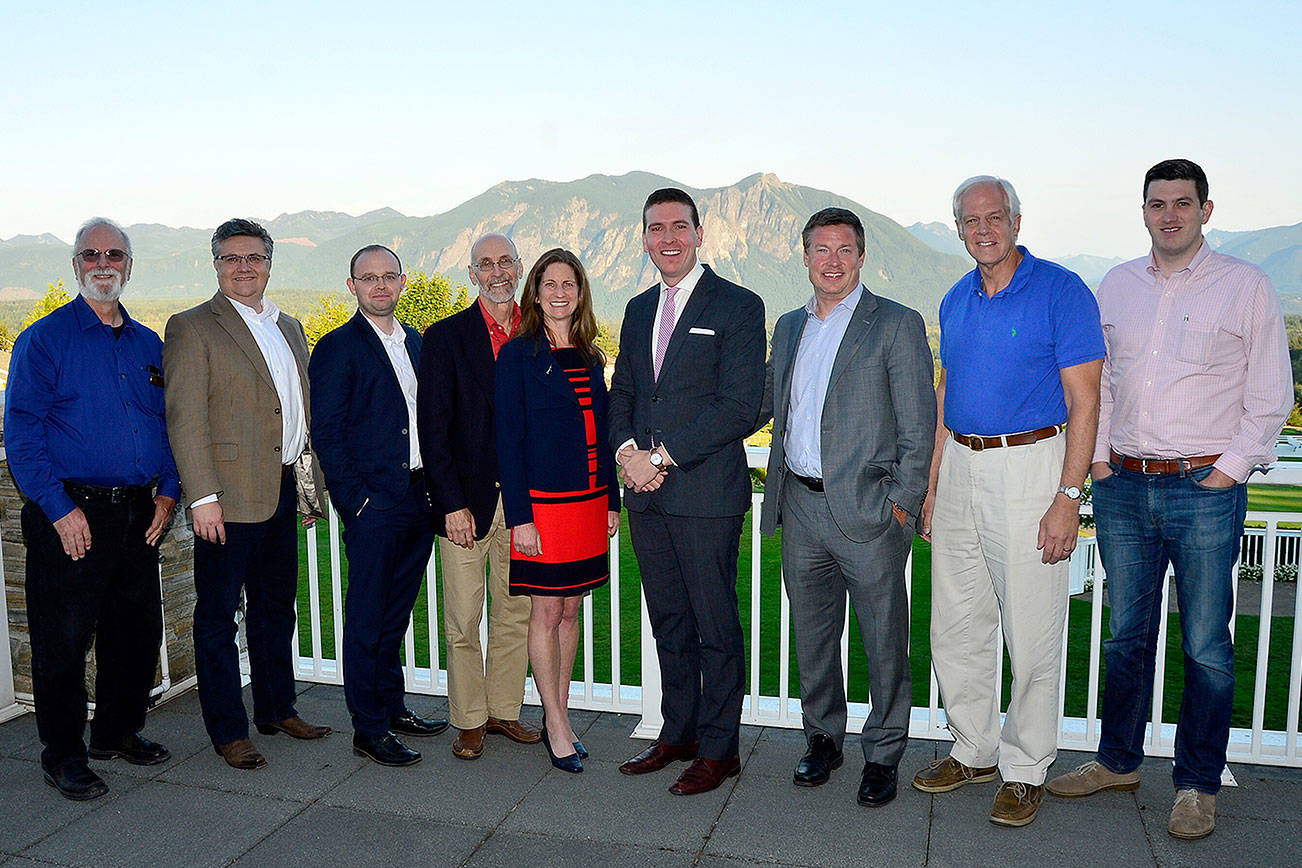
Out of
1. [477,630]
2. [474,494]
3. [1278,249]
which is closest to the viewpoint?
[474,494]

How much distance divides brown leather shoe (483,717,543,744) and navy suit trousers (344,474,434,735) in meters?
0.37

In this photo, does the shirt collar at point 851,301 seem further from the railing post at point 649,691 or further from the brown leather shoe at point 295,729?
the brown leather shoe at point 295,729

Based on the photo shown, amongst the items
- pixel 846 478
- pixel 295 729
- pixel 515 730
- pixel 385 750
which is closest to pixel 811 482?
pixel 846 478

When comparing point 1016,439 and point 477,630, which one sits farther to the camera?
point 477,630

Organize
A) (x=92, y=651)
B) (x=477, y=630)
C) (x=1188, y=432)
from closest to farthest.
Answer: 1. (x=1188, y=432)
2. (x=477, y=630)
3. (x=92, y=651)

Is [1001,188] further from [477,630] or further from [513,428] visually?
[477,630]

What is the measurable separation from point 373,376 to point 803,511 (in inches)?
58.1

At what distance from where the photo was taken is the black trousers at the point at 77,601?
2852 mm

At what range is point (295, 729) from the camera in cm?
332

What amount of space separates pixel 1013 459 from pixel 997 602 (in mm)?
500

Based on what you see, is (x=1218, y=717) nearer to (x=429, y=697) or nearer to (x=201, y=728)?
(x=429, y=697)

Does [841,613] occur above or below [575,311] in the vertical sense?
below

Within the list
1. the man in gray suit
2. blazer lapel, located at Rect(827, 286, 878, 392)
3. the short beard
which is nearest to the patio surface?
the man in gray suit

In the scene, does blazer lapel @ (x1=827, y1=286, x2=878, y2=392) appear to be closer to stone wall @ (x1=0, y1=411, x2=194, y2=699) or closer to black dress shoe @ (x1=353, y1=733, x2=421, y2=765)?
black dress shoe @ (x1=353, y1=733, x2=421, y2=765)
